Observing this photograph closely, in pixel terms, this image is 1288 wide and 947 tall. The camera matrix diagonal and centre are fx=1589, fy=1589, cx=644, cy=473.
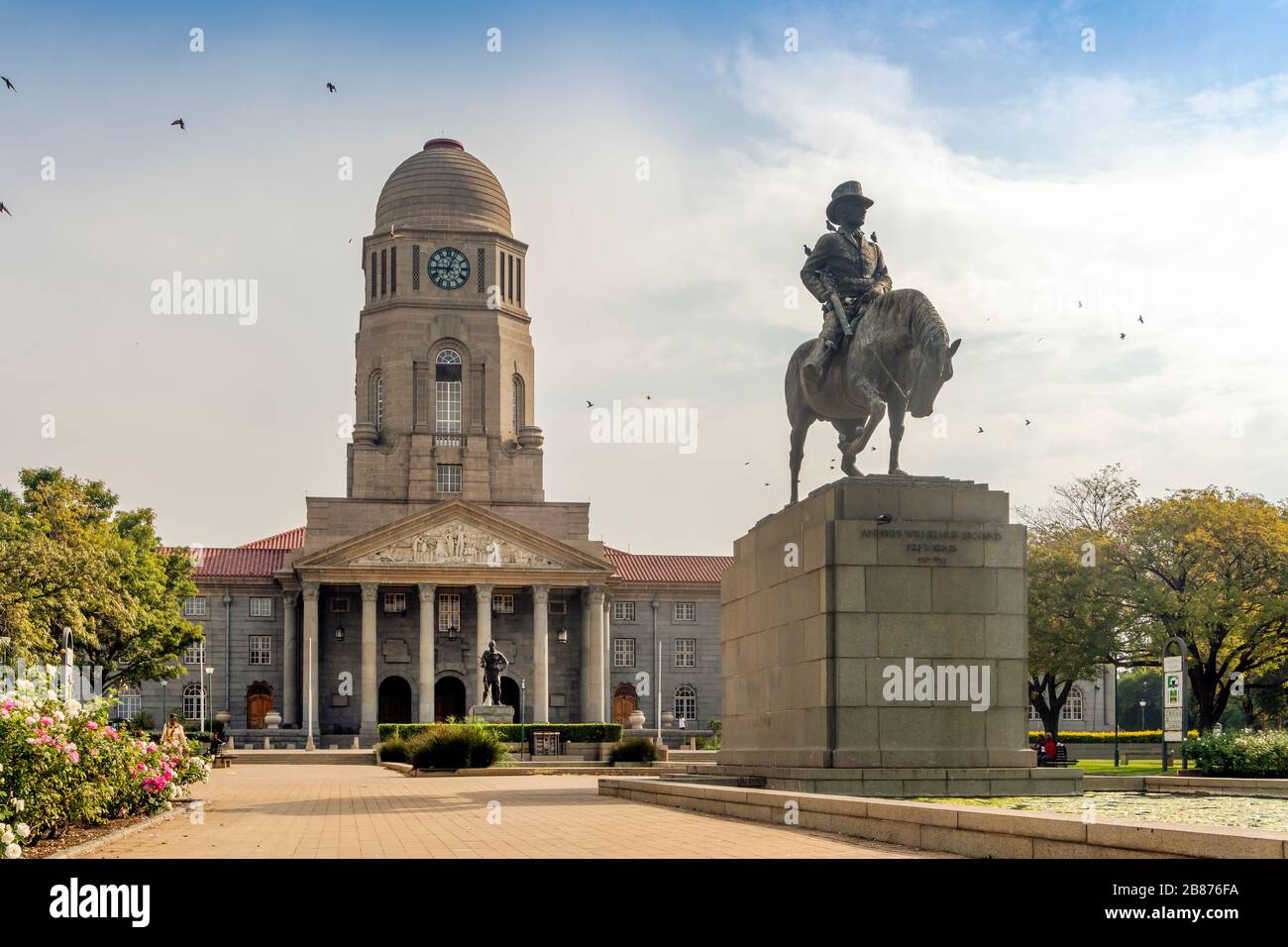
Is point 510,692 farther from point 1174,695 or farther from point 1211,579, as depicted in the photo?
point 1174,695

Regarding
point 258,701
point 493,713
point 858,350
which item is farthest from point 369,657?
point 858,350

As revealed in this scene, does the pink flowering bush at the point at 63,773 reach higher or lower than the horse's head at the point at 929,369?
lower

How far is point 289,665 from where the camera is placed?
92375 mm

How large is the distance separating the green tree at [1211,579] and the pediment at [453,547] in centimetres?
3798

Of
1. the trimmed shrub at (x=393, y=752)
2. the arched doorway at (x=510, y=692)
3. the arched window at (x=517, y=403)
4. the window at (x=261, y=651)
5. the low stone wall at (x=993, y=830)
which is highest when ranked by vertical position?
the arched window at (x=517, y=403)

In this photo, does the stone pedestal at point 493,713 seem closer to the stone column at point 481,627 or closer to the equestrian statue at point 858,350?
the stone column at point 481,627

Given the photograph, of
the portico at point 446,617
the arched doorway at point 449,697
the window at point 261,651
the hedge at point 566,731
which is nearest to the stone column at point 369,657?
the portico at point 446,617

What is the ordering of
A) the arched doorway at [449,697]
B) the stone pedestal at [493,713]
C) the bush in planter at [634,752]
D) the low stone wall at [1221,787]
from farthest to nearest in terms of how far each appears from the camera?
the arched doorway at [449,697]
the stone pedestal at [493,713]
the bush in planter at [634,752]
the low stone wall at [1221,787]

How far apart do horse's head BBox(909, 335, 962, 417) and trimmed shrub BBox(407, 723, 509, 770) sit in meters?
22.8

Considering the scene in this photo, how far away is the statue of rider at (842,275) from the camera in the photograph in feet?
80.4

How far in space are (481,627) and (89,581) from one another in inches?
1624
